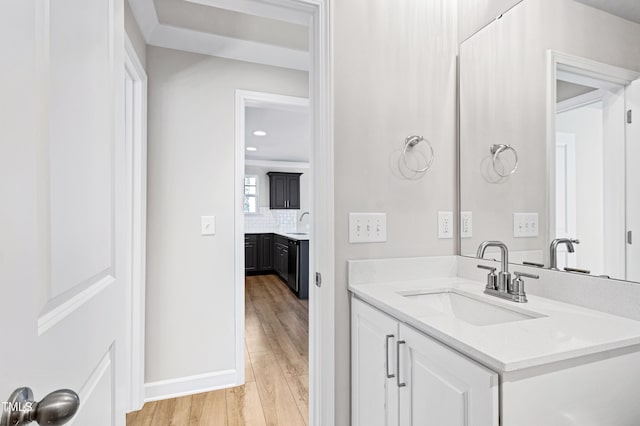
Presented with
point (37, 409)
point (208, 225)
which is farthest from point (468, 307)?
point (208, 225)

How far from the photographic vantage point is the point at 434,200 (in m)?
1.45

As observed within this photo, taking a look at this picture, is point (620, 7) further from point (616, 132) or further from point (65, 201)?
point (65, 201)

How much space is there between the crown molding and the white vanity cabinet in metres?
1.83

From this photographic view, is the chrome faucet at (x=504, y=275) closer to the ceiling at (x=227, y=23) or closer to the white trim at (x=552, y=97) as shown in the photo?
the white trim at (x=552, y=97)

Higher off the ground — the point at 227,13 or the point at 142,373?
the point at 227,13

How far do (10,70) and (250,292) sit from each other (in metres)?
4.90

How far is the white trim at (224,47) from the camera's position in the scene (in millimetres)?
1984

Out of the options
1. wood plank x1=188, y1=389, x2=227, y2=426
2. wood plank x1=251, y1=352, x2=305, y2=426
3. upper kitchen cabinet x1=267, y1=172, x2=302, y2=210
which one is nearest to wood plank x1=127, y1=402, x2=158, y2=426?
wood plank x1=188, y1=389, x2=227, y2=426

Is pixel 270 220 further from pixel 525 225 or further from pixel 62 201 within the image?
pixel 62 201

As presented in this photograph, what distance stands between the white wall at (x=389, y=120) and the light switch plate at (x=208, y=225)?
47.8 inches

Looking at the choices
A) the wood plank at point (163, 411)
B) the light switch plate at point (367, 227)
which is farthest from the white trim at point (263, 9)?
the wood plank at point (163, 411)

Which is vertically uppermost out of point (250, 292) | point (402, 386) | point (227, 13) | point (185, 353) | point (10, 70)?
point (227, 13)

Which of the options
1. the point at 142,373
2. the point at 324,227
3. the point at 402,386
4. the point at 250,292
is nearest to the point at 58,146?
the point at 324,227

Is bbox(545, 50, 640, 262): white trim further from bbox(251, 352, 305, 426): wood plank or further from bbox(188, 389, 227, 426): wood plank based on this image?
bbox(188, 389, 227, 426): wood plank
